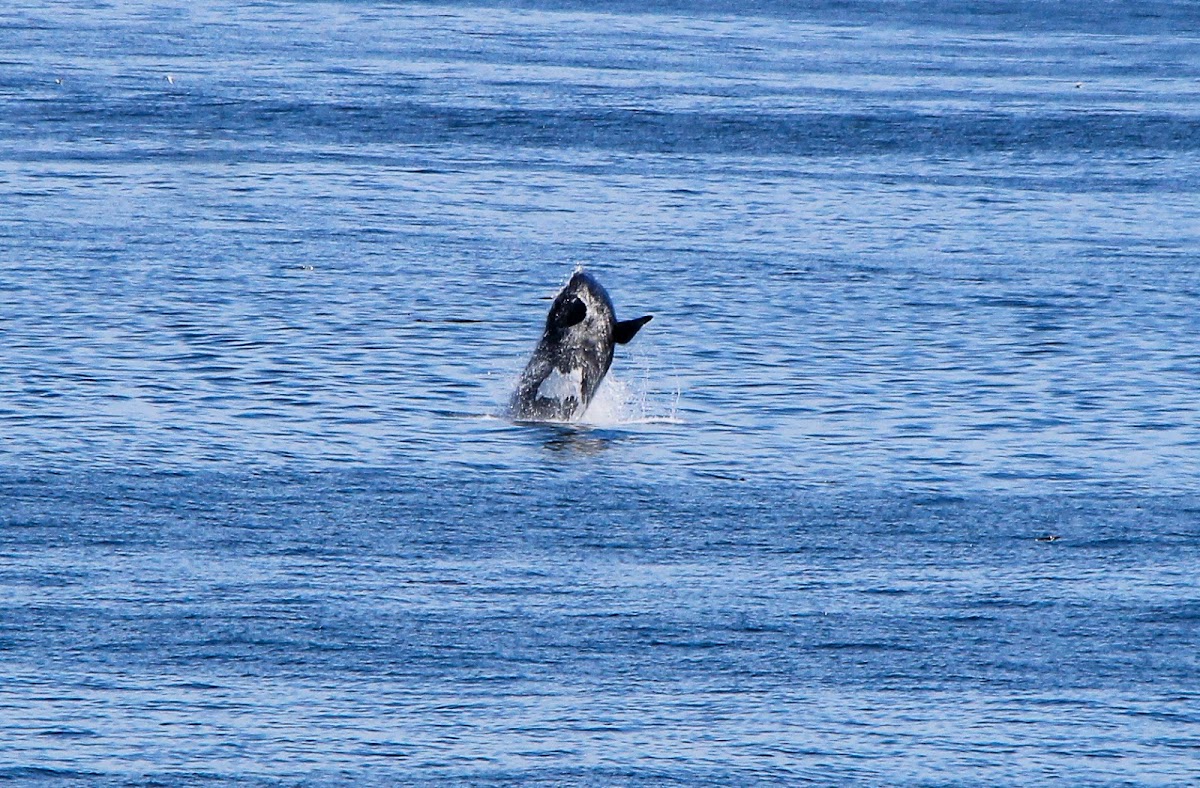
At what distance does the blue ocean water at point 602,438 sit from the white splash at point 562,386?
0.27 m

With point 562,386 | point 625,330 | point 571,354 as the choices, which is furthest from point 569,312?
point 562,386

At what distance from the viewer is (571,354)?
15719 mm

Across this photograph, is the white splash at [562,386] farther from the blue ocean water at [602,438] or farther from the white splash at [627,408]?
the blue ocean water at [602,438]

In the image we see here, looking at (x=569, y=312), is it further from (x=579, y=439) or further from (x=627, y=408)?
(x=579, y=439)

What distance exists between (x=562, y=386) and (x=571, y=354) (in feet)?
0.83

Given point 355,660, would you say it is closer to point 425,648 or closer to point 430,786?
point 425,648

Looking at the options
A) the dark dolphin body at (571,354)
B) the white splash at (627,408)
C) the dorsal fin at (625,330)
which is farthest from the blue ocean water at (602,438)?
the dorsal fin at (625,330)

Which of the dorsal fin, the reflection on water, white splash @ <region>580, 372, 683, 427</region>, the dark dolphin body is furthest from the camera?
the dorsal fin

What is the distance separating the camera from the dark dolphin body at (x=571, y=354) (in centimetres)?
1548

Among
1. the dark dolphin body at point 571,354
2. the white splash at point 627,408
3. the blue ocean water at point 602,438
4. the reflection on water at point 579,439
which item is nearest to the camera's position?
the blue ocean water at point 602,438

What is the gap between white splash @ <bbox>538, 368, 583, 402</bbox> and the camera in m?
15.5

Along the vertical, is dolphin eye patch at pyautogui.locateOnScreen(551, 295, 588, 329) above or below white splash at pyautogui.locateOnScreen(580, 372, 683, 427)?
above

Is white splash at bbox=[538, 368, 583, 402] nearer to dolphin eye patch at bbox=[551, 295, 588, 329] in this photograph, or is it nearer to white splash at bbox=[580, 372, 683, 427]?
white splash at bbox=[580, 372, 683, 427]

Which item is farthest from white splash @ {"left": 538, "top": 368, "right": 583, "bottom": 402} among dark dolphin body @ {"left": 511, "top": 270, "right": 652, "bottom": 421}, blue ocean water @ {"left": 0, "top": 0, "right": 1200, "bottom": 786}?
blue ocean water @ {"left": 0, "top": 0, "right": 1200, "bottom": 786}
